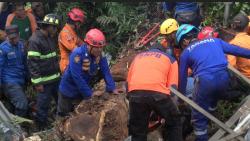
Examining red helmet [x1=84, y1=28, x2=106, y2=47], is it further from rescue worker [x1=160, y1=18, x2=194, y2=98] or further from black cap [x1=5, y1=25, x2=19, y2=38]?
black cap [x1=5, y1=25, x2=19, y2=38]

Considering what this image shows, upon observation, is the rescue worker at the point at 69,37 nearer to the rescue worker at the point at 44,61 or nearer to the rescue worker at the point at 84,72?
the rescue worker at the point at 44,61

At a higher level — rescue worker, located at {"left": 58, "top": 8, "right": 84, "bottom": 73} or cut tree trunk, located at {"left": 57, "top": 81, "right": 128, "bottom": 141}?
rescue worker, located at {"left": 58, "top": 8, "right": 84, "bottom": 73}

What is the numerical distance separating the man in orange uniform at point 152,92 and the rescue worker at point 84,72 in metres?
0.97

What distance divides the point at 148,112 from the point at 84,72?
4.78ft

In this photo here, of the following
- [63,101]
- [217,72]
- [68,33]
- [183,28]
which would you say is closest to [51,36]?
[68,33]

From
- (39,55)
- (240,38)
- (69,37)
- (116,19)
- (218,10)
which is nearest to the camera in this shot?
(240,38)

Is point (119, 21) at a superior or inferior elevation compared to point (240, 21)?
inferior

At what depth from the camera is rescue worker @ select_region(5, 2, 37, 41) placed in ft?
32.8

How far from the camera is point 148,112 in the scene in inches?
267

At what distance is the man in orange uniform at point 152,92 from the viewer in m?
6.62

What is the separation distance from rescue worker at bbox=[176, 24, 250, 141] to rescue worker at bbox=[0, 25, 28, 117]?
2954mm

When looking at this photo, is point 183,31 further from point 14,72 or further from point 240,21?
point 14,72

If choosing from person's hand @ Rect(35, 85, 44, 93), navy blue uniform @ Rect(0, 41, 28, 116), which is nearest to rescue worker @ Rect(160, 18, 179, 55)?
person's hand @ Rect(35, 85, 44, 93)

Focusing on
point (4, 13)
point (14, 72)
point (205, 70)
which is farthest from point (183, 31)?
point (4, 13)
